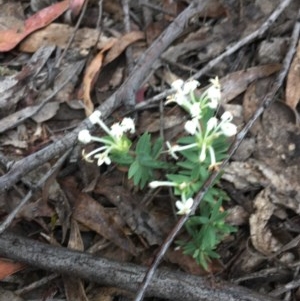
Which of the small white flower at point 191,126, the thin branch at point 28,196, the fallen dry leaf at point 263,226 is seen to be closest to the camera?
the small white flower at point 191,126

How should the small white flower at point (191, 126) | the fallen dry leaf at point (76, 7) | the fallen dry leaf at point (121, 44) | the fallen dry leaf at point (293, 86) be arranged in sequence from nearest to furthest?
the small white flower at point (191, 126) → the fallen dry leaf at point (293, 86) → the fallen dry leaf at point (121, 44) → the fallen dry leaf at point (76, 7)

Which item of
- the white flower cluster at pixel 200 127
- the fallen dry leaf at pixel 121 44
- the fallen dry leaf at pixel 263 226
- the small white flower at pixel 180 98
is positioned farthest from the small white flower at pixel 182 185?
the fallen dry leaf at pixel 121 44

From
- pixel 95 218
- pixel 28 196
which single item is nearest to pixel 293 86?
pixel 95 218

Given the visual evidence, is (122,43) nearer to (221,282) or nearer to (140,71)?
(140,71)

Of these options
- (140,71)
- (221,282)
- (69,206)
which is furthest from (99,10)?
(221,282)

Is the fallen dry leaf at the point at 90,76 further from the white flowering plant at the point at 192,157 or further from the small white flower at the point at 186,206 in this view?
the small white flower at the point at 186,206

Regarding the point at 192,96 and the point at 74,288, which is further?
the point at 74,288

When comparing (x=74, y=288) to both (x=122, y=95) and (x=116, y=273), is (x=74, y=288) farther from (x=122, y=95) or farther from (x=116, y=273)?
(x=122, y=95)
